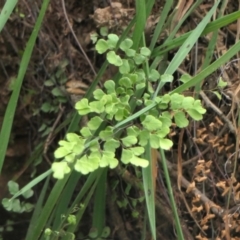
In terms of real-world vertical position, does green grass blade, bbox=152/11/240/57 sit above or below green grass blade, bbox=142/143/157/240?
above

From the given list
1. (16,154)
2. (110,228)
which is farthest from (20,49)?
(110,228)

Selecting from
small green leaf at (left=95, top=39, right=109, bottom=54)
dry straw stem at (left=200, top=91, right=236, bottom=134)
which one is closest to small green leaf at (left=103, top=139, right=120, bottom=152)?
small green leaf at (left=95, top=39, right=109, bottom=54)

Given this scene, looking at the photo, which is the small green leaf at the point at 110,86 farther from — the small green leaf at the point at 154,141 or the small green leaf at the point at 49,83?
the small green leaf at the point at 49,83

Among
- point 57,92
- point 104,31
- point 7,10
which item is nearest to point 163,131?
point 7,10

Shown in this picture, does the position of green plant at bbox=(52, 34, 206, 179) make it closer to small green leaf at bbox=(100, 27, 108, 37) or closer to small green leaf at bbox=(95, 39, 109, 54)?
small green leaf at bbox=(95, 39, 109, 54)

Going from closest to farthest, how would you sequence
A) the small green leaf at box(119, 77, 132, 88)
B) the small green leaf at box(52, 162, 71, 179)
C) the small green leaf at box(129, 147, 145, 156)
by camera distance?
the small green leaf at box(52, 162, 71, 179) → the small green leaf at box(129, 147, 145, 156) → the small green leaf at box(119, 77, 132, 88)

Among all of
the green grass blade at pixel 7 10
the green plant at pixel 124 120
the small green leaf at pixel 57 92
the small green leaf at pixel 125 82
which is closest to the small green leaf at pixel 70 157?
the green plant at pixel 124 120

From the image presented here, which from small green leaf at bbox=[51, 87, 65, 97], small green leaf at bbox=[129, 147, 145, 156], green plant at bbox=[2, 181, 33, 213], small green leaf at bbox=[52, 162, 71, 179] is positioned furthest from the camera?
small green leaf at bbox=[51, 87, 65, 97]

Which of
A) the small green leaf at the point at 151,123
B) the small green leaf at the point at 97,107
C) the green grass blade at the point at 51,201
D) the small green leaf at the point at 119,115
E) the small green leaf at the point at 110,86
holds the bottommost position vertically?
the green grass blade at the point at 51,201
